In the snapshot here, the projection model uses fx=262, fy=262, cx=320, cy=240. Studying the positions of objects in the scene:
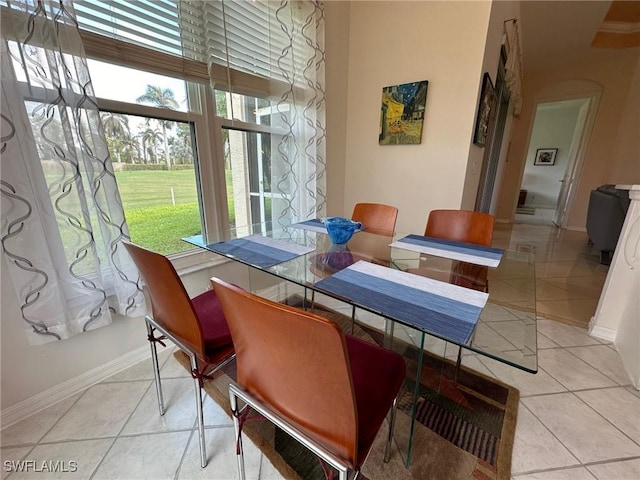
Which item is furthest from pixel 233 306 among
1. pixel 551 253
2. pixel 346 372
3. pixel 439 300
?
pixel 551 253

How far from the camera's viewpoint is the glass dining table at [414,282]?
2.40 ft

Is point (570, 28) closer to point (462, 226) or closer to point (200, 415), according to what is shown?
point (462, 226)

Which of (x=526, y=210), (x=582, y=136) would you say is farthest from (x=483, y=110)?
(x=526, y=210)

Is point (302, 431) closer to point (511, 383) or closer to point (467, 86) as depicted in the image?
point (511, 383)

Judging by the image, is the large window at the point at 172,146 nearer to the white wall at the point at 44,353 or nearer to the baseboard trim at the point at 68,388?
the white wall at the point at 44,353

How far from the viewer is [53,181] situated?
109cm

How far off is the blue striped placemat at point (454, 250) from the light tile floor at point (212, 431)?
2.28 ft

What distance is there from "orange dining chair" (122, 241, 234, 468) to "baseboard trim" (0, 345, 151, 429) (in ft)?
1.98

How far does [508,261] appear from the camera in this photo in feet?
4.12

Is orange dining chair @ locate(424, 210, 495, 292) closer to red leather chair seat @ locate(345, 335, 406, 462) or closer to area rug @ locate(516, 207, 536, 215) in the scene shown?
red leather chair seat @ locate(345, 335, 406, 462)

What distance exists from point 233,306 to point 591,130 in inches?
259

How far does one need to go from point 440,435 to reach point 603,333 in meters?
1.53

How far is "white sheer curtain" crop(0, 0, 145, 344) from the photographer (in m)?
0.98

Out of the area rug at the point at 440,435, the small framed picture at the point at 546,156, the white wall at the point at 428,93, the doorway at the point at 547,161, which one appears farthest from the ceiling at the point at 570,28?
the area rug at the point at 440,435
